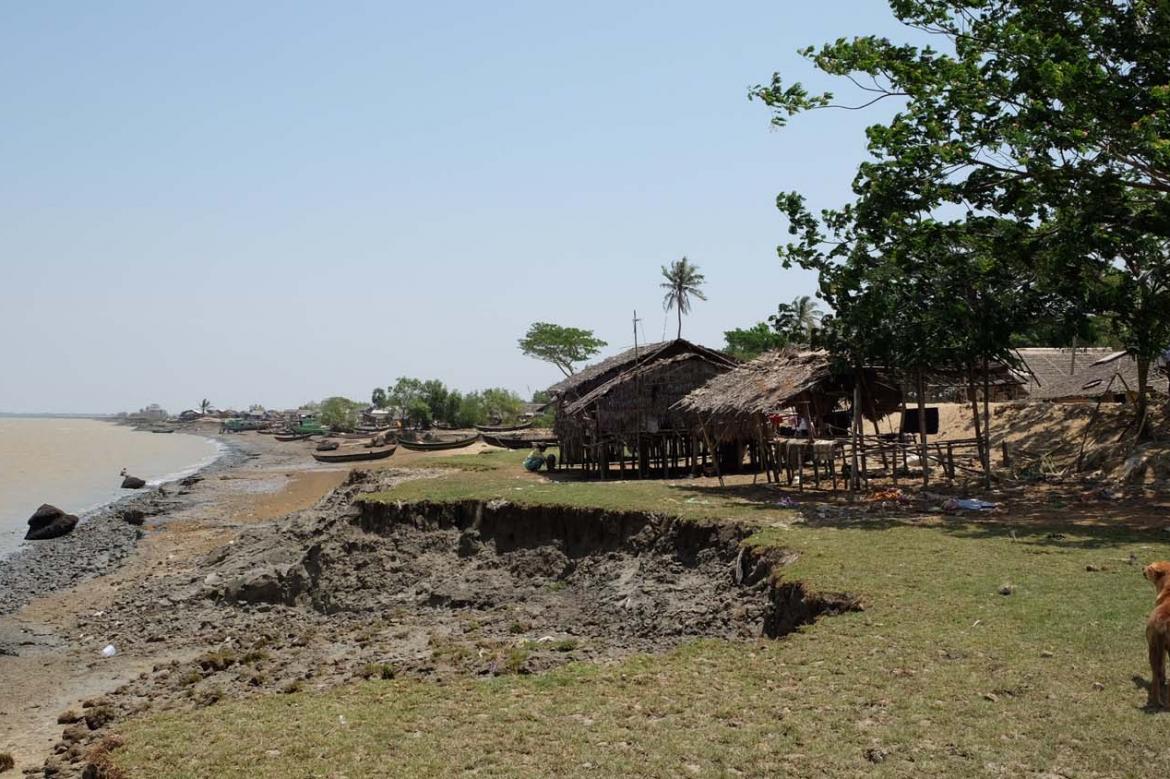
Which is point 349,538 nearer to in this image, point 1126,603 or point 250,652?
point 250,652

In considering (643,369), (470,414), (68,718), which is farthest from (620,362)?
(470,414)

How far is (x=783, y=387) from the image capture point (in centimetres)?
2100

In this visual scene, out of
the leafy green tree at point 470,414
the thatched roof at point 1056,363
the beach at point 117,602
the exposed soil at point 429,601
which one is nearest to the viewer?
the exposed soil at point 429,601

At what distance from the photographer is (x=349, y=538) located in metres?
19.7

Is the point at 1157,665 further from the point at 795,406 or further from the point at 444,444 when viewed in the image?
the point at 444,444

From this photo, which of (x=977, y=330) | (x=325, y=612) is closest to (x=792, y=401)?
(x=977, y=330)

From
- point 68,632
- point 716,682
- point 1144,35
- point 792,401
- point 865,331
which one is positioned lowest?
point 68,632

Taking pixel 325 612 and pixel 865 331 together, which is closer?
pixel 325 612

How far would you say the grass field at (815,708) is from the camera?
22.0ft

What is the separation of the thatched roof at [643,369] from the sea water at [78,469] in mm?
16978

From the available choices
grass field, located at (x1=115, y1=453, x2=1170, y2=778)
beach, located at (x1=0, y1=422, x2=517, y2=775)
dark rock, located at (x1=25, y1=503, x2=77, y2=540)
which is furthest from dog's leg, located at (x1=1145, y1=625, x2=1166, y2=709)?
dark rock, located at (x1=25, y1=503, x2=77, y2=540)

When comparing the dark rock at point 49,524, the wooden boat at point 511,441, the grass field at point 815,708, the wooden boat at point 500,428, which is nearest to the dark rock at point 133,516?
the dark rock at point 49,524

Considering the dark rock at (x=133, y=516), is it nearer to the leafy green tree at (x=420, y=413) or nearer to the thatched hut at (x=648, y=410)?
the thatched hut at (x=648, y=410)

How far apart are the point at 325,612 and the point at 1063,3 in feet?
54.8
